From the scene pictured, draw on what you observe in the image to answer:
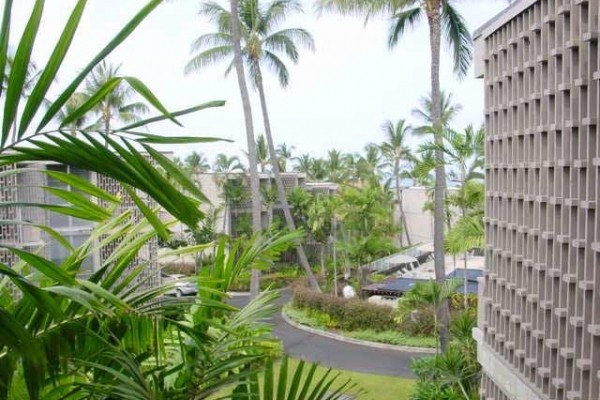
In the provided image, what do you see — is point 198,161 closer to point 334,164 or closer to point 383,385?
point 334,164

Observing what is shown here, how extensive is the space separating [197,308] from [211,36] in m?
12.8

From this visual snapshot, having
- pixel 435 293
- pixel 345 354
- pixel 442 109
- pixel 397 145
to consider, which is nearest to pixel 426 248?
pixel 397 145

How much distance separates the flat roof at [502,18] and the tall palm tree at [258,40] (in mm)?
9161

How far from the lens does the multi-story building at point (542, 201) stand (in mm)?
3275

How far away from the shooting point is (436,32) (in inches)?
421

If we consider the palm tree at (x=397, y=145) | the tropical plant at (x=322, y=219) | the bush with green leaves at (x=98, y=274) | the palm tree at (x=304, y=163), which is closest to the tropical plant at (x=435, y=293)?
the bush with green leaves at (x=98, y=274)

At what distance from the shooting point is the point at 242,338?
1.82 meters

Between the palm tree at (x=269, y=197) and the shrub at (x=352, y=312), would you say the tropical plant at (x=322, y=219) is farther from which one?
the shrub at (x=352, y=312)

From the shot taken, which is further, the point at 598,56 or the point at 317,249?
the point at 317,249

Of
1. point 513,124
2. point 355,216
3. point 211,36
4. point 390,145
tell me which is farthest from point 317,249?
point 513,124

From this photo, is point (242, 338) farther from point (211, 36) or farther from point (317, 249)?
point (317, 249)

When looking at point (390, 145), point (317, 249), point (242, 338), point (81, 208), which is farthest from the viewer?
point (390, 145)

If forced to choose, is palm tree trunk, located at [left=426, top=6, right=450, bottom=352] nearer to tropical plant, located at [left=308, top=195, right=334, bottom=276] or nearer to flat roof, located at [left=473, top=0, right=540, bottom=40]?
flat roof, located at [left=473, top=0, right=540, bottom=40]

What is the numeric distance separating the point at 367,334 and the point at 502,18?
977 centimetres
